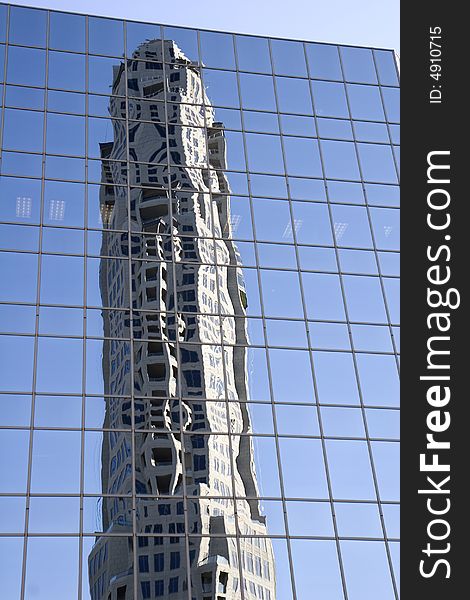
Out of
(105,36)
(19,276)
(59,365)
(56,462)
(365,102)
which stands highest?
(105,36)

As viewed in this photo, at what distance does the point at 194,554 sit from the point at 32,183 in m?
13.0

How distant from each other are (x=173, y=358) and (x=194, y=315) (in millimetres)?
1810

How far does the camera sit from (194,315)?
30625 millimetres

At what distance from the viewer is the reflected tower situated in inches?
1043

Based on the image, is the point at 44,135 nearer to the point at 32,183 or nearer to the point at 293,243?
the point at 32,183

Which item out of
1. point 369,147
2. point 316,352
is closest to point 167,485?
point 316,352

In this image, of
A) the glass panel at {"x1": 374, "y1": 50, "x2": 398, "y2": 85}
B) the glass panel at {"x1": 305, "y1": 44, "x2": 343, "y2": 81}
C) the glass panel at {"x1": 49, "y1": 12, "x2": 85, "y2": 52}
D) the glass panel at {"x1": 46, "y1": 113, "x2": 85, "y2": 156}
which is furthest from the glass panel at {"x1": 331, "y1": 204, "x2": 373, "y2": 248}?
the glass panel at {"x1": 49, "y1": 12, "x2": 85, "y2": 52}

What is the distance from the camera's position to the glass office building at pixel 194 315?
1055 inches

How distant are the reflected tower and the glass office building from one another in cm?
6

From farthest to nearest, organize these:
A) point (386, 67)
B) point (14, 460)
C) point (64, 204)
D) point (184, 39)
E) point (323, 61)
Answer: point (386, 67) < point (323, 61) < point (184, 39) < point (64, 204) < point (14, 460)

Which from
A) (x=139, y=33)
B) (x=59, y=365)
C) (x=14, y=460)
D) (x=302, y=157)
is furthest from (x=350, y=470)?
(x=139, y=33)

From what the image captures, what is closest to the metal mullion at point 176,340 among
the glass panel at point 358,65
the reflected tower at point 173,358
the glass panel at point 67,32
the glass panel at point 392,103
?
the reflected tower at point 173,358

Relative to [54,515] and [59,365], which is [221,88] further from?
[54,515]

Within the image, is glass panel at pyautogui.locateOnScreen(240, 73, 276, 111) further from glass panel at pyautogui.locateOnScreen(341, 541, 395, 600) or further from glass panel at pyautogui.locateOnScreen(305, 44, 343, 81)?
glass panel at pyautogui.locateOnScreen(341, 541, 395, 600)
